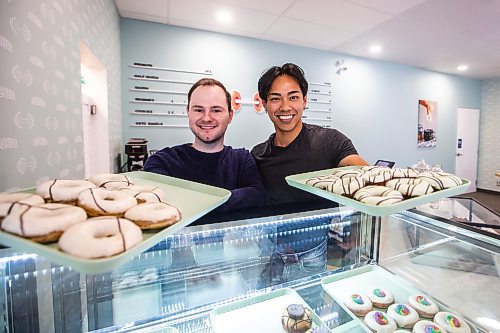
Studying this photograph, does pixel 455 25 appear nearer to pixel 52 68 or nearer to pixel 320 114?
pixel 320 114

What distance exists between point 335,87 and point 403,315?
4472 millimetres

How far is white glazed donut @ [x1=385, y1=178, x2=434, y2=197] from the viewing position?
713 mm

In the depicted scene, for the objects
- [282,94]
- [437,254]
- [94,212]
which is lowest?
[437,254]

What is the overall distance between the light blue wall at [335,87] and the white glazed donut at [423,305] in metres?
3.36

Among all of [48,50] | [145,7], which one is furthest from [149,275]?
[145,7]

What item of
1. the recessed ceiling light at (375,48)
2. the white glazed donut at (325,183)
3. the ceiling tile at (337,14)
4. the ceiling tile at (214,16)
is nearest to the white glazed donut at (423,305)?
the white glazed donut at (325,183)

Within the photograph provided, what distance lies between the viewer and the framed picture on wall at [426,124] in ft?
18.8

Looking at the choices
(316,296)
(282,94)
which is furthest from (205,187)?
(282,94)

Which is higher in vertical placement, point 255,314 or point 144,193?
point 144,193

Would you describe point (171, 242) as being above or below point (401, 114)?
below

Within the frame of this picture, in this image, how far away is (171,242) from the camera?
0.91 m

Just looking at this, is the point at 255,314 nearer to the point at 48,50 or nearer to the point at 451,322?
the point at 451,322

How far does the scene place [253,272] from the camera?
992mm

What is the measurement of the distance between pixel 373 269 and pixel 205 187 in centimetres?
81
